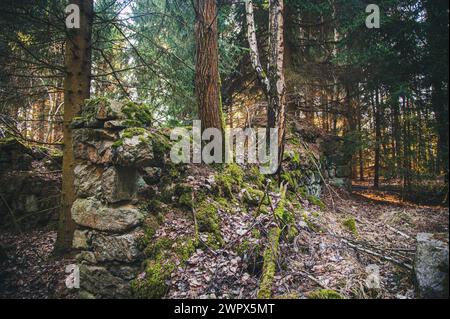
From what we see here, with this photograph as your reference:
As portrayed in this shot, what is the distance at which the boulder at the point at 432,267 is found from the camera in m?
2.22

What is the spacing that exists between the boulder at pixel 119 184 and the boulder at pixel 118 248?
0.61m

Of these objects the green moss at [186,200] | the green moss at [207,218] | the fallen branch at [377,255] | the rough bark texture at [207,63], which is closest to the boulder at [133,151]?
the green moss at [186,200]

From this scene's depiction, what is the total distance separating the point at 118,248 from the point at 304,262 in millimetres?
2794

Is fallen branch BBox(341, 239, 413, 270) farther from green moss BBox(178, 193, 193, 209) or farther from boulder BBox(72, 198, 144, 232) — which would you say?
boulder BBox(72, 198, 144, 232)

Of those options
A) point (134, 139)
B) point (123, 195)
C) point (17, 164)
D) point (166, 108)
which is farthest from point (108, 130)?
point (166, 108)

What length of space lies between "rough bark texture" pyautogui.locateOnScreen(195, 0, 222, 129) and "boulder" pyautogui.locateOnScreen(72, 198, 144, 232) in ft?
8.54

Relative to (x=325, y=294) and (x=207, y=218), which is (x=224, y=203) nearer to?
(x=207, y=218)

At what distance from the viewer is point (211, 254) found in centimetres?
379

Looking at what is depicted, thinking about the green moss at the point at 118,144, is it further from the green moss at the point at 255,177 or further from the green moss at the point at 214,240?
the green moss at the point at 255,177

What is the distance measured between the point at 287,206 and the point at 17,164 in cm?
708

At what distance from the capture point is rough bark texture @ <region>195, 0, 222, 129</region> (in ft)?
18.5

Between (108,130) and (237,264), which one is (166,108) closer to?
(108,130)

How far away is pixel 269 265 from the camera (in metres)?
3.29

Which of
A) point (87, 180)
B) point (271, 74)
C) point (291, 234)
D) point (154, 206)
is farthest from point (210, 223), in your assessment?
point (271, 74)
